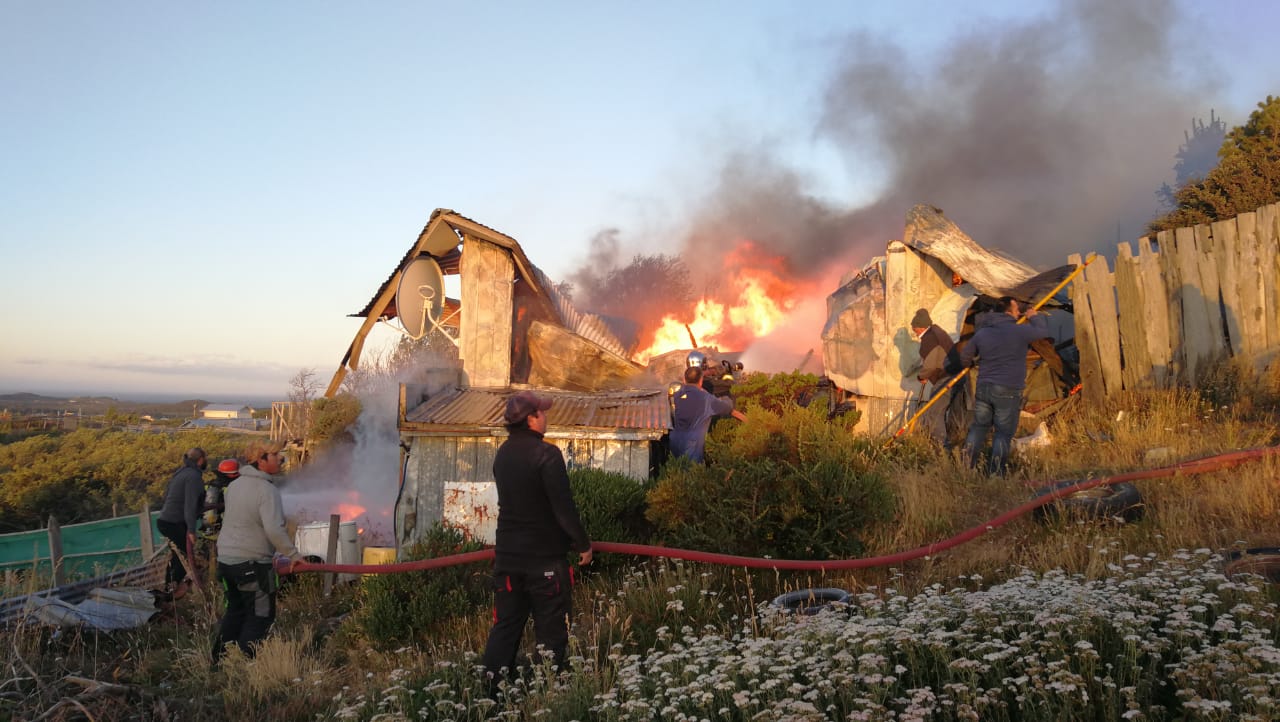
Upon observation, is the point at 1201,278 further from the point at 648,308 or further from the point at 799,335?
the point at 648,308

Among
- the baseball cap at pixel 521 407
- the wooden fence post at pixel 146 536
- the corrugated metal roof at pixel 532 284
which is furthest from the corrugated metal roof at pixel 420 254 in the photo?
the baseball cap at pixel 521 407

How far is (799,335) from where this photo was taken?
80.9 ft

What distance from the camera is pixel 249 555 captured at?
6.88 metres

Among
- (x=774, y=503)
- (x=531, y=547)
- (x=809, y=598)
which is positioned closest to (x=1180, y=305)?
(x=774, y=503)

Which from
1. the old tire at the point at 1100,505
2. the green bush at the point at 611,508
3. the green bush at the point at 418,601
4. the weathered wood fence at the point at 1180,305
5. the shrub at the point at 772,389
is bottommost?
the green bush at the point at 418,601

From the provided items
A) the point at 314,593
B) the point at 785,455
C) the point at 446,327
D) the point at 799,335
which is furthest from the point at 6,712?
the point at 799,335

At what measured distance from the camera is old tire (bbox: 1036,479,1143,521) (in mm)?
6828

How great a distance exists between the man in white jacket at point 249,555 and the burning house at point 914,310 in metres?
10.1

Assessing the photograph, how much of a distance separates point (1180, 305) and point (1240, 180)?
12.2m

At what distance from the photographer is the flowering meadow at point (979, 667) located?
3.32 metres

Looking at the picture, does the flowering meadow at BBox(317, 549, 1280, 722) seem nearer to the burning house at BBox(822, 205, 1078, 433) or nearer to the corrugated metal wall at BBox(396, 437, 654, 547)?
the corrugated metal wall at BBox(396, 437, 654, 547)

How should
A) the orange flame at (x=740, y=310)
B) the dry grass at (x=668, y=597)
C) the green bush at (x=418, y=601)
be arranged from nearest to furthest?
the dry grass at (x=668, y=597), the green bush at (x=418, y=601), the orange flame at (x=740, y=310)

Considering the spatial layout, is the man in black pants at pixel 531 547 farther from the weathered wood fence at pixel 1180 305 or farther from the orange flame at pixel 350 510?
the orange flame at pixel 350 510

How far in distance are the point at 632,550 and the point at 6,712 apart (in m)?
4.44
